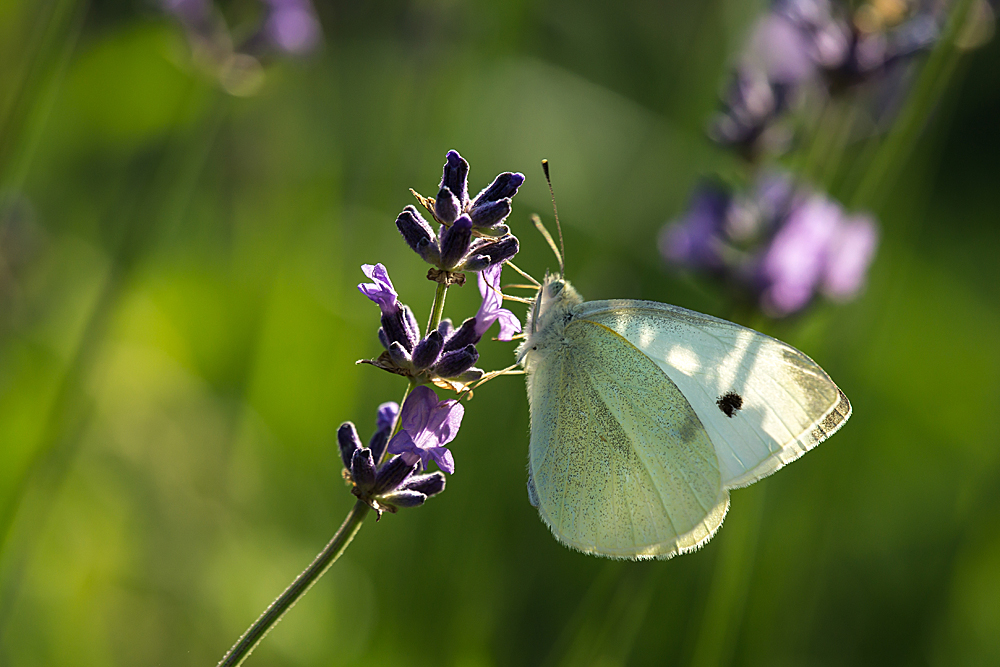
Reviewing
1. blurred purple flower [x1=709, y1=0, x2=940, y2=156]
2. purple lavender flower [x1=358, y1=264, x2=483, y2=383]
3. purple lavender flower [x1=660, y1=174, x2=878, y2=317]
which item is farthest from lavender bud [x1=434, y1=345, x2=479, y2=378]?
blurred purple flower [x1=709, y1=0, x2=940, y2=156]

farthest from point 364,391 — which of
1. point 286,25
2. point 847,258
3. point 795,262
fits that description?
point 847,258

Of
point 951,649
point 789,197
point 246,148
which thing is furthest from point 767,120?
point 246,148

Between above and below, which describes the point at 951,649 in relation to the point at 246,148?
below

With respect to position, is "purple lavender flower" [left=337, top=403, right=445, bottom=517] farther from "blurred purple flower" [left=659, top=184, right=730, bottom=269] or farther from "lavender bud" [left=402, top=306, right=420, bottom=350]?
"blurred purple flower" [left=659, top=184, right=730, bottom=269]

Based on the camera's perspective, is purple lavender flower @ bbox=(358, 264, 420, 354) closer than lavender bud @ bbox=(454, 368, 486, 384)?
Yes

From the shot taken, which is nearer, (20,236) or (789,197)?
(789,197)

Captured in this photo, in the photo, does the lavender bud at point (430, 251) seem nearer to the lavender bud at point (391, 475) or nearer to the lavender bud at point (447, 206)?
the lavender bud at point (447, 206)

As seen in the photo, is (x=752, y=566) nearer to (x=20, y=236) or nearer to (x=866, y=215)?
(x=866, y=215)
